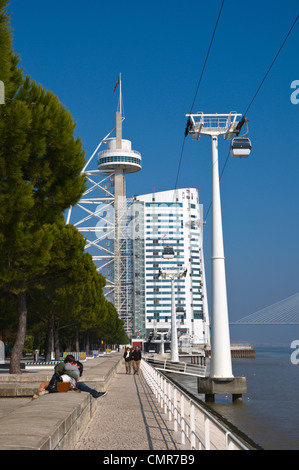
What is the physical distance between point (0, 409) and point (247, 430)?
27.7ft

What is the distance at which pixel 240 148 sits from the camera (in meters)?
22.9

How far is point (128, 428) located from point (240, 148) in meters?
15.1

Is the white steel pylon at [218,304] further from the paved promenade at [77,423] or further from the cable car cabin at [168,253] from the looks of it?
the cable car cabin at [168,253]

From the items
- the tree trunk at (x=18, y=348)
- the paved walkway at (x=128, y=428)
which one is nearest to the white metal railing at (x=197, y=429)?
the paved walkway at (x=128, y=428)

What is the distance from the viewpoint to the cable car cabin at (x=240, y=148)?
2292 cm

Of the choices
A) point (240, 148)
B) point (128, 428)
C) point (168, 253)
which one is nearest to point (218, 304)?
point (240, 148)

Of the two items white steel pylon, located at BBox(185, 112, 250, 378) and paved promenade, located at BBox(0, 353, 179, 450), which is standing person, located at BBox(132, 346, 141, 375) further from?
paved promenade, located at BBox(0, 353, 179, 450)

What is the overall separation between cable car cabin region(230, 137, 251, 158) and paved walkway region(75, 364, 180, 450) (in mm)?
11403

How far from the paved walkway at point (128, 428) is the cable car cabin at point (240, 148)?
37.4 ft

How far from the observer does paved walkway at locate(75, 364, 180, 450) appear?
8430 millimetres

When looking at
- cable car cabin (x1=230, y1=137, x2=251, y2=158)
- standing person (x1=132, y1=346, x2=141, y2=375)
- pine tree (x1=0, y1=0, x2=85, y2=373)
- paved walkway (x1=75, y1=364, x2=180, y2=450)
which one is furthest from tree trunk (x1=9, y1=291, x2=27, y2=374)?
standing person (x1=132, y1=346, x2=141, y2=375)
